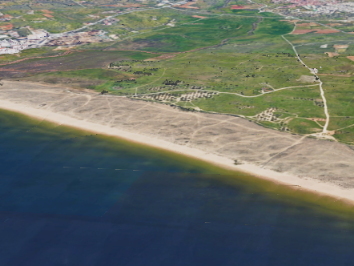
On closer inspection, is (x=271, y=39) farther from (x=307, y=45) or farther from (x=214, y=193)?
(x=214, y=193)

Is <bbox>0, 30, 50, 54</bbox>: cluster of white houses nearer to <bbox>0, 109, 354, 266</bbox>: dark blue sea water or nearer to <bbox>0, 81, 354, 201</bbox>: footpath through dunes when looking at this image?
<bbox>0, 81, 354, 201</bbox>: footpath through dunes

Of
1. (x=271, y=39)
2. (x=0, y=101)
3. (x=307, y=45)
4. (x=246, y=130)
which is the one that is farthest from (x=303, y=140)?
(x=271, y=39)

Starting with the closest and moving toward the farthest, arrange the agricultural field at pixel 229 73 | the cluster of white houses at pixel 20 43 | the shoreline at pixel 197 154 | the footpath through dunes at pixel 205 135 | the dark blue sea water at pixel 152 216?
1. the dark blue sea water at pixel 152 216
2. the shoreline at pixel 197 154
3. the footpath through dunes at pixel 205 135
4. the agricultural field at pixel 229 73
5. the cluster of white houses at pixel 20 43

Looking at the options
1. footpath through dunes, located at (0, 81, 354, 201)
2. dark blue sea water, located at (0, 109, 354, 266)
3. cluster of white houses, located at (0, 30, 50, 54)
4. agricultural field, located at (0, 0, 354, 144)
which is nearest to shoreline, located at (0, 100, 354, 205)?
footpath through dunes, located at (0, 81, 354, 201)

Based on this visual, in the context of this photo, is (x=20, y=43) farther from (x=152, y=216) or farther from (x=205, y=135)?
(x=152, y=216)

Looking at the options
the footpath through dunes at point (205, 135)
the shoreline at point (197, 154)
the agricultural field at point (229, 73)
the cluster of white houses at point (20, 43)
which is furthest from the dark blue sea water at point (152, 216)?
the cluster of white houses at point (20, 43)

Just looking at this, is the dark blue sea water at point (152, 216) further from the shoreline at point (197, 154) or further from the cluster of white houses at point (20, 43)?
the cluster of white houses at point (20, 43)
